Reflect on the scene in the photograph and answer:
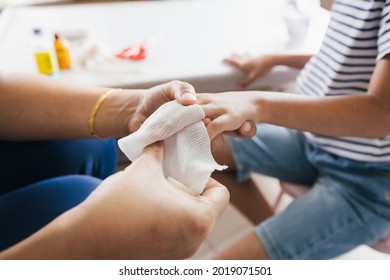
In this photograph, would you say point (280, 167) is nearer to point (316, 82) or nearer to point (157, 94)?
point (316, 82)

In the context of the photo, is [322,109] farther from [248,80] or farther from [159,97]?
[159,97]

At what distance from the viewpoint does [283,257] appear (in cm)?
64

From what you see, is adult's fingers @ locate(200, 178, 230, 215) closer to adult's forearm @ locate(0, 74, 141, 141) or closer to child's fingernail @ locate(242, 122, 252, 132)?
Answer: child's fingernail @ locate(242, 122, 252, 132)

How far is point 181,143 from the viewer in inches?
16.9

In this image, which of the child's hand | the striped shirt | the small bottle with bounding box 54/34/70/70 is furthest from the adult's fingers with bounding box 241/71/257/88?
the small bottle with bounding box 54/34/70/70

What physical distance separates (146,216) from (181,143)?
11 cm

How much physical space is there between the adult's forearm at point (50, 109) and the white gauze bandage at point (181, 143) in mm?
172

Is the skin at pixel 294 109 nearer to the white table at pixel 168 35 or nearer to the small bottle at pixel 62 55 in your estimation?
the white table at pixel 168 35

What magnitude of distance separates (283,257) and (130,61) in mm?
478

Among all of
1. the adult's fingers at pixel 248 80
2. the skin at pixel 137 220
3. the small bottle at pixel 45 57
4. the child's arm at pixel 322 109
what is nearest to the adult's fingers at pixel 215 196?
the skin at pixel 137 220

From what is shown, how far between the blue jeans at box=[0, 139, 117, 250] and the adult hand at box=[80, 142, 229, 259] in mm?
140

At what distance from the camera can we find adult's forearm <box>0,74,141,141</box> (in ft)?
1.99

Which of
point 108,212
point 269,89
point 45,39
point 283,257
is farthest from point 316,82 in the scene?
point 45,39
